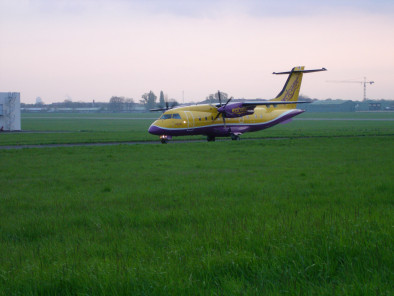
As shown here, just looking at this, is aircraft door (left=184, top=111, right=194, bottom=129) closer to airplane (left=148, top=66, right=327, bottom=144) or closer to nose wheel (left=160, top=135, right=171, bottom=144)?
airplane (left=148, top=66, right=327, bottom=144)

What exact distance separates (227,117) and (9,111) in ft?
108

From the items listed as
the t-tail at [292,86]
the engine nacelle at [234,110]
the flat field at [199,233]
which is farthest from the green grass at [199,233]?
the t-tail at [292,86]

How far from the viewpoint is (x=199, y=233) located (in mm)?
7289

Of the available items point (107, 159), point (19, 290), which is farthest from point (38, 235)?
point (107, 159)

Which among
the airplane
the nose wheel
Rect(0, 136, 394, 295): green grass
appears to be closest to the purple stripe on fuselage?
the airplane

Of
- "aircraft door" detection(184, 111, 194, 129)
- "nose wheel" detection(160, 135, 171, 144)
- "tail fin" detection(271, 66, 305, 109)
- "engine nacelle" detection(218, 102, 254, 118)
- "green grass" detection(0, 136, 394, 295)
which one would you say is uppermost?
"tail fin" detection(271, 66, 305, 109)

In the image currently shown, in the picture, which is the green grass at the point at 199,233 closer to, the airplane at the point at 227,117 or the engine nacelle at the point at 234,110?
the airplane at the point at 227,117

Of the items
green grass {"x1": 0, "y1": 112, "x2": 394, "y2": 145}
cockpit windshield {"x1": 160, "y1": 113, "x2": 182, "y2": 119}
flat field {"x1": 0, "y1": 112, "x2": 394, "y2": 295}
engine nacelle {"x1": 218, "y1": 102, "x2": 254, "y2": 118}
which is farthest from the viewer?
green grass {"x1": 0, "y1": 112, "x2": 394, "y2": 145}

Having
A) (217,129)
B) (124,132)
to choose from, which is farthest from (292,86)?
(124,132)

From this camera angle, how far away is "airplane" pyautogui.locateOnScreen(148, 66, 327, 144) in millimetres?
35719

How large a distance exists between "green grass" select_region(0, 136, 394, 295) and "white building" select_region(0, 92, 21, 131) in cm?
4430

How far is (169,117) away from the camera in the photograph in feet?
118

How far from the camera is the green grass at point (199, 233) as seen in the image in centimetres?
505

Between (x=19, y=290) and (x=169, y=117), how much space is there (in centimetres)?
3118
